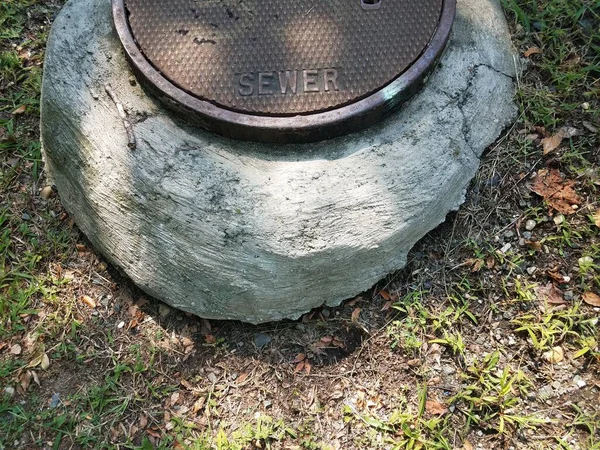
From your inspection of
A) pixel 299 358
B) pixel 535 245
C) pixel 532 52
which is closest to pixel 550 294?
pixel 535 245

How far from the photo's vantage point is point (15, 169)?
2.64m

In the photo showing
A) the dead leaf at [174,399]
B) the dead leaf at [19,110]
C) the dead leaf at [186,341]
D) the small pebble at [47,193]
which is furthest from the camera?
the dead leaf at [19,110]

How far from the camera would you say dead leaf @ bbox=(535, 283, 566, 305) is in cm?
226

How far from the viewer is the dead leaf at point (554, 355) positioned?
2.16m

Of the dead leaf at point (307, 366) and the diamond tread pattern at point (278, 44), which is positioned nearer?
the diamond tread pattern at point (278, 44)

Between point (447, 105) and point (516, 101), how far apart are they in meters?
0.43

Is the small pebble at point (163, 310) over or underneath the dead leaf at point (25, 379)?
over

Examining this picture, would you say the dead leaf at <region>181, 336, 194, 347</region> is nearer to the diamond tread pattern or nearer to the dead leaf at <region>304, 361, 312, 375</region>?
the dead leaf at <region>304, 361, 312, 375</region>

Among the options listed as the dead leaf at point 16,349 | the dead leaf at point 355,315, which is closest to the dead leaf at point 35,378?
the dead leaf at point 16,349

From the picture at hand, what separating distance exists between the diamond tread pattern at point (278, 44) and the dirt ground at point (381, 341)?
631mm

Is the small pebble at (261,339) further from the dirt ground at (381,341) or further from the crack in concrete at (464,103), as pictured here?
the crack in concrete at (464,103)

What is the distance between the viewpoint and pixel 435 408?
212 centimetres

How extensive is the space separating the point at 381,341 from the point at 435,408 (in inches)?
12.1

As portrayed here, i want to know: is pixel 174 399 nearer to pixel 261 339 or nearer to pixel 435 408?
pixel 261 339
